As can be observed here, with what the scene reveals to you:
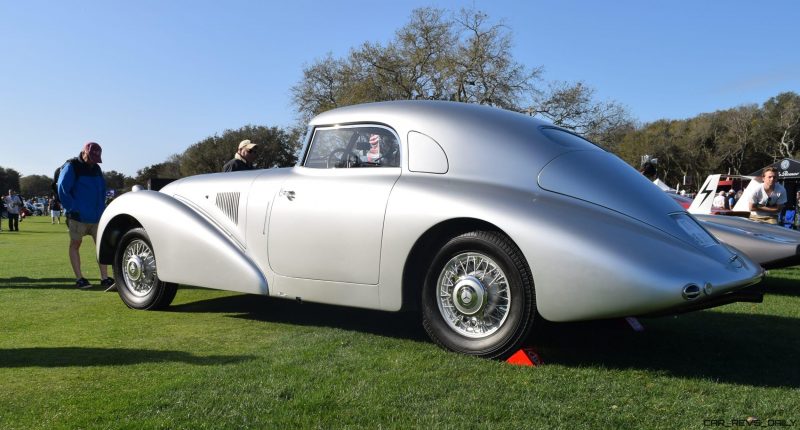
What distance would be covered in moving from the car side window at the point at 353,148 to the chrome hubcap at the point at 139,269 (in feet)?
6.55

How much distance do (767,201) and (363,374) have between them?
8.39 meters

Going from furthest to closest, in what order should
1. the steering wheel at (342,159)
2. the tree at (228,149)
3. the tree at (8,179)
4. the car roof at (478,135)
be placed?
the tree at (8,179), the tree at (228,149), the steering wheel at (342,159), the car roof at (478,135)

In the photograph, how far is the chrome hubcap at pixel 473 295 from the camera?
3.77 meters

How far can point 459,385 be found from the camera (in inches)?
128

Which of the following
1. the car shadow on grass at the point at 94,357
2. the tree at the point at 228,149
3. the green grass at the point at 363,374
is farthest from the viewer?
the tree at the point at 228,149

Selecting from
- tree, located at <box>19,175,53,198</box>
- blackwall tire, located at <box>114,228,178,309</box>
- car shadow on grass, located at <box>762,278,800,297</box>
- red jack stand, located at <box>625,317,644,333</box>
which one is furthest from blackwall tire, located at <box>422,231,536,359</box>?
tree, located at <box>19,175,53,198</box>

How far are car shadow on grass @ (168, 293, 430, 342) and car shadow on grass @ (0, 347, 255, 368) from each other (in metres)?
1.24

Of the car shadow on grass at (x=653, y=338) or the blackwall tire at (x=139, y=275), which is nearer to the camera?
the car shadow on grass at (x=653, y=338)

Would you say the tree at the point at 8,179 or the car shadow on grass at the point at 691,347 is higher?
the tree at the point at 8,179

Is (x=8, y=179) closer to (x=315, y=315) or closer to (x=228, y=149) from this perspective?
(x=228, y=149)

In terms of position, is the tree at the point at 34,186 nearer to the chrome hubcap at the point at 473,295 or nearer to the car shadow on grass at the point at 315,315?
the car shadow on grass at the point at 315,315

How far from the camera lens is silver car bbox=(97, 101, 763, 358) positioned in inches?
135

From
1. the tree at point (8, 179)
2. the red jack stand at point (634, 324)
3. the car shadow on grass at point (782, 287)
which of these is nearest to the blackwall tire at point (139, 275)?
the red jack stand at point (634, 324)

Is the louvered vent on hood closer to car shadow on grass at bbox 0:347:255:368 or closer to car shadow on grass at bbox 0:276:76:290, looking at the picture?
car shadow on grass at bbox 0:347:255:368
